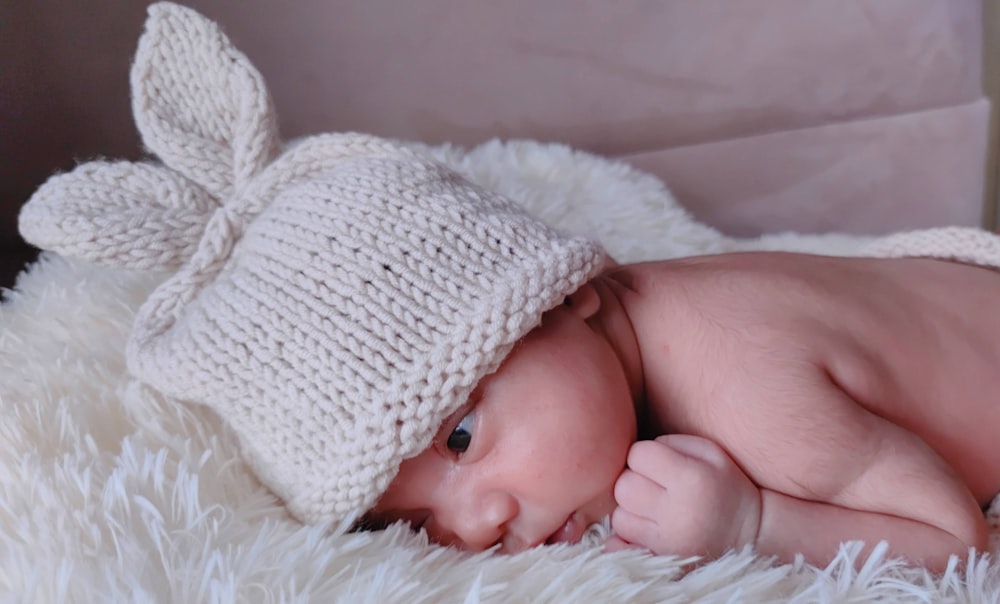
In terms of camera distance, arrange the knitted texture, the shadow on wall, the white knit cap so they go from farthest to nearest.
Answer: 1. the shadow on wall
2. the knitted texture
3. the white knit cap

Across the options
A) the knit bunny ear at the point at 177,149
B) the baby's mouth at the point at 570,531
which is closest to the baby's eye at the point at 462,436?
the baby's mouth at the point at 570,531

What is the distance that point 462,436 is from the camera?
0.73 m

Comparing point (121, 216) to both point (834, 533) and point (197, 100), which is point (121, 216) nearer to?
point (197, 100)

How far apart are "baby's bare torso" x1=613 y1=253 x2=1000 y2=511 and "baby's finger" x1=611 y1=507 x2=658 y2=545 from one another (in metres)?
0.11

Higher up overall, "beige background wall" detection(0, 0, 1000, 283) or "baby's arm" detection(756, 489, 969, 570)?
"beige background wall" detection(0, 0, 1000, 283)

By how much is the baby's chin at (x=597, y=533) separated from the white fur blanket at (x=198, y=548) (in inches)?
1.4

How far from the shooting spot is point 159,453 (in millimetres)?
688

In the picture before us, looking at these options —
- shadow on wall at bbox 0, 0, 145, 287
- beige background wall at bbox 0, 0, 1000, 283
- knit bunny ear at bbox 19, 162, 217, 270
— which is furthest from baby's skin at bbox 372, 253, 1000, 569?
shadow on wall at bbox 0, 0, 145, 287

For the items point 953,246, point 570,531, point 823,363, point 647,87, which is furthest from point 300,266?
point 647,87

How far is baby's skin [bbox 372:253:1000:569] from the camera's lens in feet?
2.33

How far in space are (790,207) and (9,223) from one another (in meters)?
1.23

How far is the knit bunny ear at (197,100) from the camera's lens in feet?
2.75

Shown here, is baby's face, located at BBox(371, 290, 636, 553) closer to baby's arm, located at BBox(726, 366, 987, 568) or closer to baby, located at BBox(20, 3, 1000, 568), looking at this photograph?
baby, located at BBox(20, 3, 1000, 568)

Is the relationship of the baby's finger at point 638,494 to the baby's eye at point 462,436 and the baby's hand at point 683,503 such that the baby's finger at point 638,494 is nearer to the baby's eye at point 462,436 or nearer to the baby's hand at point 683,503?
the baby's hand at point 683,503
